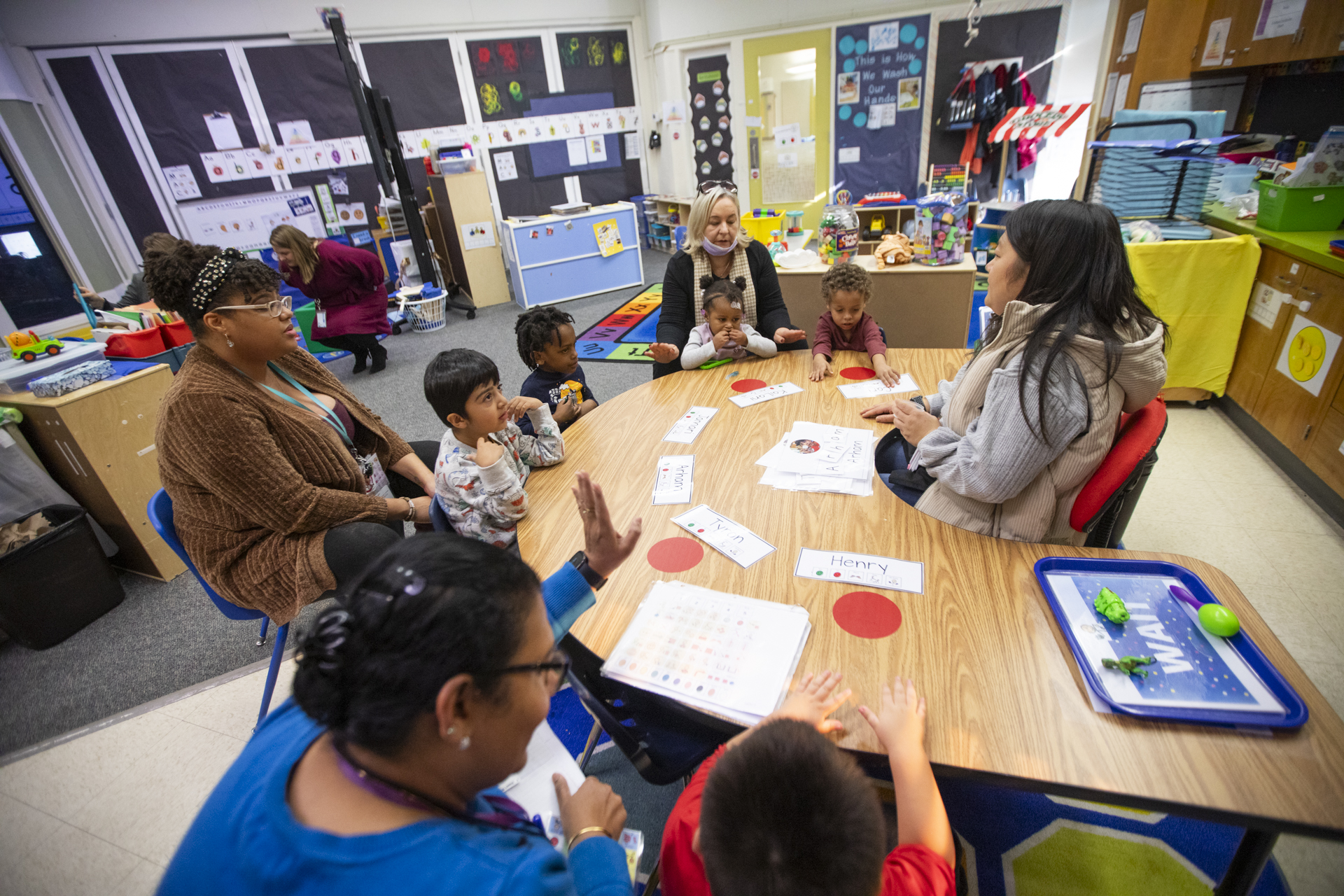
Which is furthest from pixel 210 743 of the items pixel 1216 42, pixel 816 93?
pixel 816 93

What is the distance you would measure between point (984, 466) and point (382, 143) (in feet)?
19.0

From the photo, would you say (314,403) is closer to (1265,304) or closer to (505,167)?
(1265,304)

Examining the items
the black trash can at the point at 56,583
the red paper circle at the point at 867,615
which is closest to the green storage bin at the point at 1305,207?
the red paper circle at the point at 867,615

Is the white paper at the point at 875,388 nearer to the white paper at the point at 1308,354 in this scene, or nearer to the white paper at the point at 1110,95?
the white paper at the point at 1308,354

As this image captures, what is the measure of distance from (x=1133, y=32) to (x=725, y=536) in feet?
15.0

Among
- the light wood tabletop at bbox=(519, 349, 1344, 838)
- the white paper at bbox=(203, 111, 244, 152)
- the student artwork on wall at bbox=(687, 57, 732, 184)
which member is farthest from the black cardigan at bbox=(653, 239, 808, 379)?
the white paper at bbox=(203, 111, 244, 152)

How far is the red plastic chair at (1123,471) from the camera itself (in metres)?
1.19

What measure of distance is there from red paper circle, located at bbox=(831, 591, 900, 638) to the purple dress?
4.50m

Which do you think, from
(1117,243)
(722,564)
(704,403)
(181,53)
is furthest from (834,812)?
(181,53)

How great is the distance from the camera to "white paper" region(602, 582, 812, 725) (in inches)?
38.2

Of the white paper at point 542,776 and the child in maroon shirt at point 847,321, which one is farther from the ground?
the child in maroon shirt at point 847,321

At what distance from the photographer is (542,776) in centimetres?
102

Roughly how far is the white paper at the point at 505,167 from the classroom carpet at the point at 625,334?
2288 mm

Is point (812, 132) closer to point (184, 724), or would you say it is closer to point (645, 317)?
point (645, 317)
